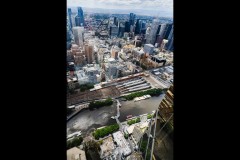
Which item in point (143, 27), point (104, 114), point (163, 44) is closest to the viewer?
point (104, 114)

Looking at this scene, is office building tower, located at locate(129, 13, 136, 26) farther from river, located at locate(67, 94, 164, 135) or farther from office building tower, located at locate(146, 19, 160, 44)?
river, located at locate(67, 94, 164, 135)

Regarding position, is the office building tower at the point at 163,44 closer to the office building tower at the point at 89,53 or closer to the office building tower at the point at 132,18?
the office building tower at the point at 132,18

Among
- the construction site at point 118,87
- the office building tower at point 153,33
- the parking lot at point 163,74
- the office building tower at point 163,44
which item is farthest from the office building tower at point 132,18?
the construction site at point 118,87

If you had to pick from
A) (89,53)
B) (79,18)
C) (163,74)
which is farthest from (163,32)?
(79,18)

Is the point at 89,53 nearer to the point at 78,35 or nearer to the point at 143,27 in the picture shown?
the point at 78,35

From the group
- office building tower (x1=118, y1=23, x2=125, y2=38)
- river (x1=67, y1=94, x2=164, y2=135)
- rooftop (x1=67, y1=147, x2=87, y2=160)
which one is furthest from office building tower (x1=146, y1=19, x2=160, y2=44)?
rooftop (x1=67, y1=147, x2=87, y2=160)
